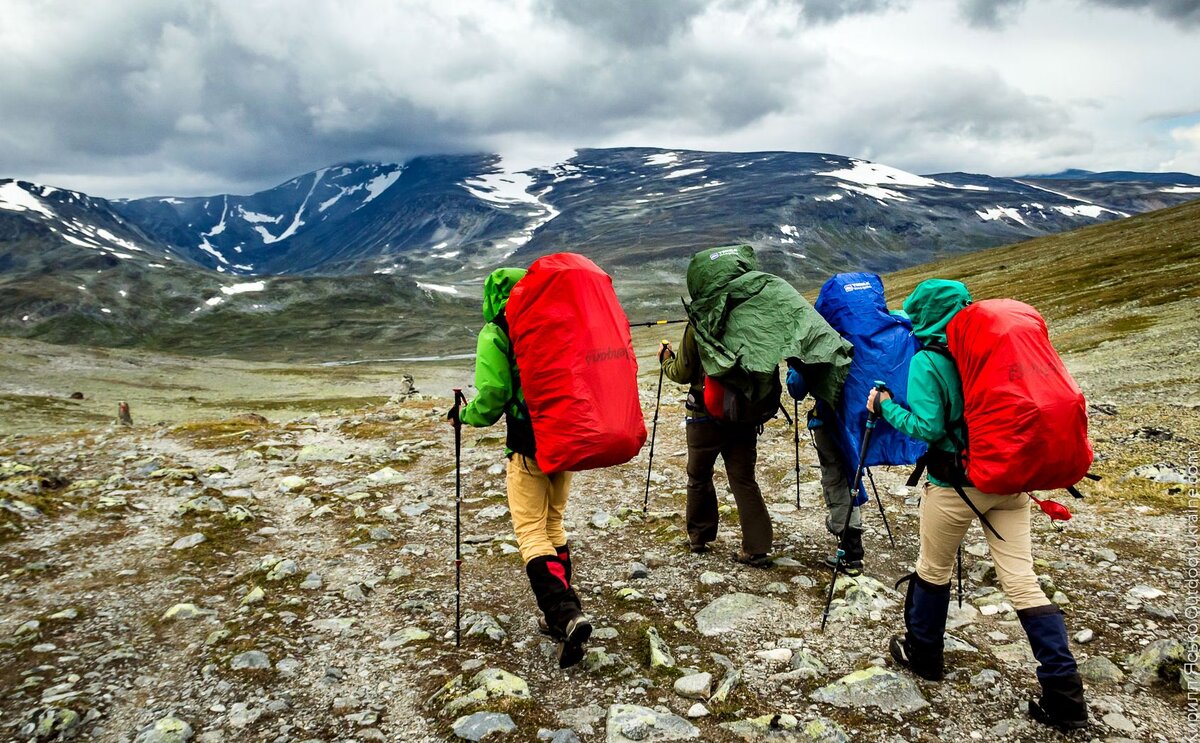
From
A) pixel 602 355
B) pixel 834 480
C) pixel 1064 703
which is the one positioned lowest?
pixel 1064 703

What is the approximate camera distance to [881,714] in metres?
5.65

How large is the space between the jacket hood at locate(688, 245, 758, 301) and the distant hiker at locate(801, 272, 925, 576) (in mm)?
1228

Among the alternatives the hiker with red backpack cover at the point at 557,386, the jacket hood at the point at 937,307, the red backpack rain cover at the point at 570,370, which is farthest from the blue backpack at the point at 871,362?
the red backpack rain cover at the point at 570,370

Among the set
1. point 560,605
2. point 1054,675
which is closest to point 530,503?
point 560,605

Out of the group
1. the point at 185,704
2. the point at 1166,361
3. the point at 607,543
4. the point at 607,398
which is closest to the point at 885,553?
the point at 607,543

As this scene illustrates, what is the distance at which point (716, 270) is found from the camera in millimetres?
8125

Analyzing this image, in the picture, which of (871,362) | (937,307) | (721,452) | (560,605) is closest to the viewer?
(937,307)

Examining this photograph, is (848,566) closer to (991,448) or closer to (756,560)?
(756,560)

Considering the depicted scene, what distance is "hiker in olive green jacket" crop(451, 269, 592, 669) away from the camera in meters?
6.54

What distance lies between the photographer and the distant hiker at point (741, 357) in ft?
25.5

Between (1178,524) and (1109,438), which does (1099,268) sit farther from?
(1178,524)

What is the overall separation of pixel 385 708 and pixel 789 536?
654cm

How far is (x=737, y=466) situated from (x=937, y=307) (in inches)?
139

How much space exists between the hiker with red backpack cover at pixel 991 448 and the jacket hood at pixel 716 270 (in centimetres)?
231
